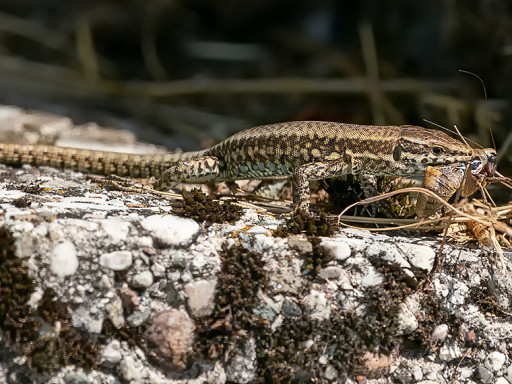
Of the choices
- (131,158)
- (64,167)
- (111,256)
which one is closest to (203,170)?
(131,158)

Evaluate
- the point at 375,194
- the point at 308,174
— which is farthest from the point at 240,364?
the point at 375,194

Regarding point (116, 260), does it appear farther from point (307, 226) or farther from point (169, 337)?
point (307, 226)

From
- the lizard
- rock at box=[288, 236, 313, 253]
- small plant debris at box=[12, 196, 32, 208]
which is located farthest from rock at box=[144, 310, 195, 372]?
the lizard

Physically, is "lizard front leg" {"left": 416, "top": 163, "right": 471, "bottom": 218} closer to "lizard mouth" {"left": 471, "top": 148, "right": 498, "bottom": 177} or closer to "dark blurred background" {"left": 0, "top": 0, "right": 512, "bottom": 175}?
"lizard mouth" {"left": 471, "top": 148, "right": 498, "bottom": 177}

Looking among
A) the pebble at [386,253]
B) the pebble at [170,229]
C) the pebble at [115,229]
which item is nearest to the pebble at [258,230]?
the pebble at [170,229]

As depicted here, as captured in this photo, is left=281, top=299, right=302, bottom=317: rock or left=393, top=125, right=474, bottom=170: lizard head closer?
left=281, top=299, right=302, bottom=317: rock

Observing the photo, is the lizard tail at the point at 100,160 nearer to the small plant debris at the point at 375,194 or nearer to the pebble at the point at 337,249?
the small plant debris at the point at 375,194
